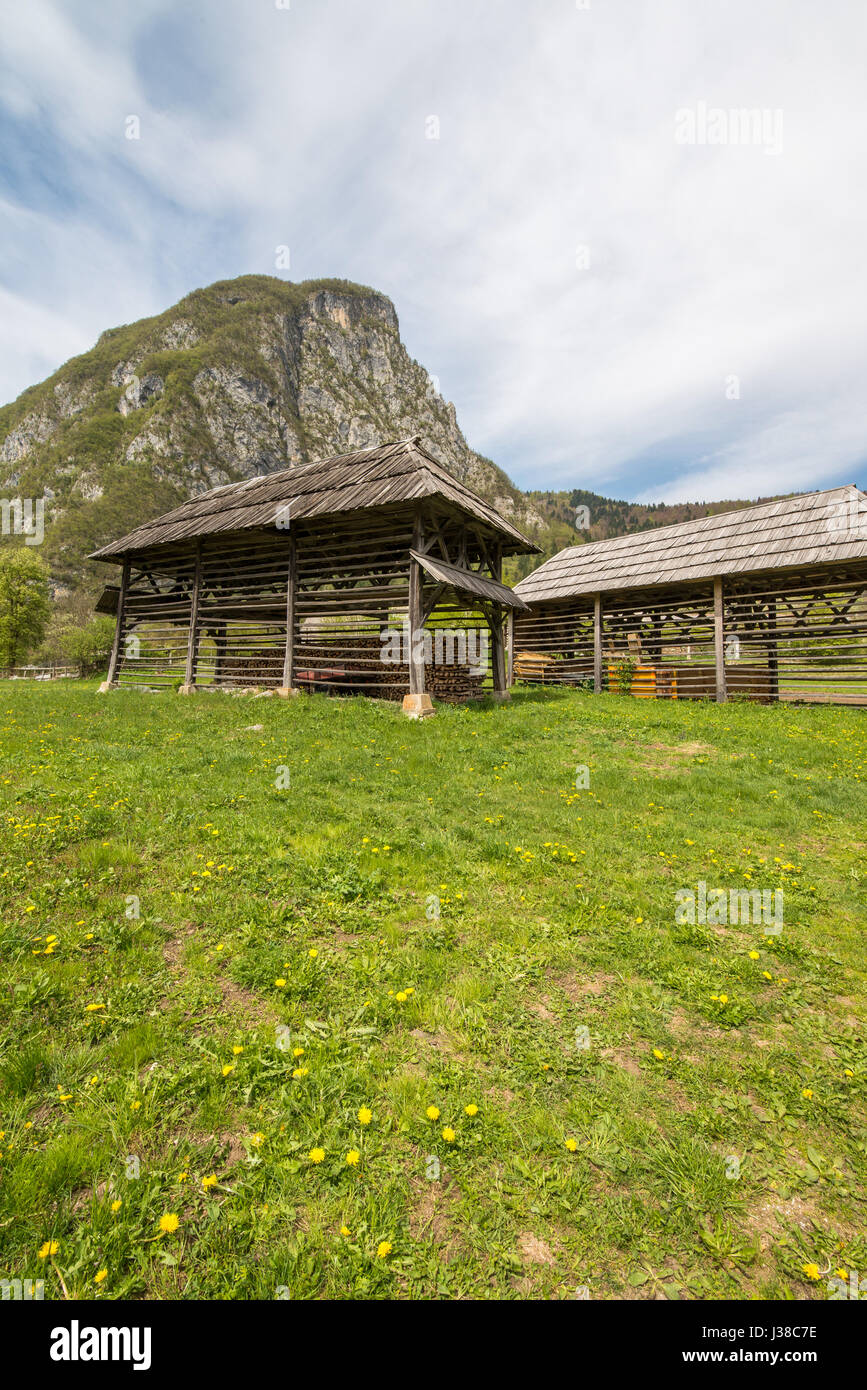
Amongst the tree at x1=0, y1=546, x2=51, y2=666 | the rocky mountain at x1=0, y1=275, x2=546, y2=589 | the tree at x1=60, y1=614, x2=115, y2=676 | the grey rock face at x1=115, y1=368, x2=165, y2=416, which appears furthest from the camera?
the grey rock face at x1=115, y1=368, x2=165, y2=416

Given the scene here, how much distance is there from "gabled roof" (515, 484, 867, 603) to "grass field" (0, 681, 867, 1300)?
10.9 m

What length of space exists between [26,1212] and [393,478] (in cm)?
1206

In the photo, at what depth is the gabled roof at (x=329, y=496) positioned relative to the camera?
451 inches

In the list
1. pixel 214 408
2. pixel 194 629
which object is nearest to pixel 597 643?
pixel 194 629

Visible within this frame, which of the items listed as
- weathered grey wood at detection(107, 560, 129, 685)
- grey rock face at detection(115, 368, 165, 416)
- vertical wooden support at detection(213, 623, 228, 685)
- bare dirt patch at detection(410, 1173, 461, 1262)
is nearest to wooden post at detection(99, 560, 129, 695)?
weathered grey wood at detection(107, 560, 129, 685)

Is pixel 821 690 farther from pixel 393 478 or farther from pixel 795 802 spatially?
pixel 393 478

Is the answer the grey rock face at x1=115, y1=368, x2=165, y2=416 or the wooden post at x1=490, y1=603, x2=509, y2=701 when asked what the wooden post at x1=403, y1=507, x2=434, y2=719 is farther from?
the grey rock face at x1=115, y1=368, x2=165, y2=416

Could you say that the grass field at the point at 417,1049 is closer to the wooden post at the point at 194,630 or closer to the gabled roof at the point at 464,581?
the gabled roof at the point at 464,581

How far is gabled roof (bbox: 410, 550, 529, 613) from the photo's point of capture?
36.3 feet

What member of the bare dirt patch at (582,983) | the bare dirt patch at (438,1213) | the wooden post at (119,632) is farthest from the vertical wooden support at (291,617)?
the bare dirt patch at (438,1213)

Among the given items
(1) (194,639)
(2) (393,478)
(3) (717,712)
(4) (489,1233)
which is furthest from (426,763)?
(1) (194,639)

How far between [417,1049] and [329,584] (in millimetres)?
11931

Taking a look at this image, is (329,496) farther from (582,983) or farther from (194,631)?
(582,983)
